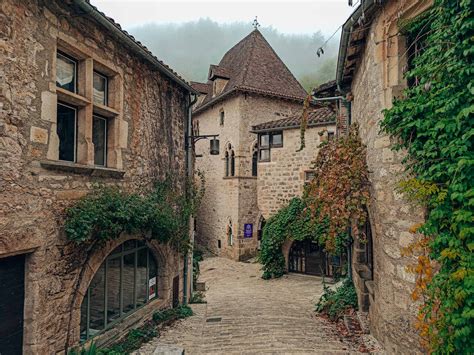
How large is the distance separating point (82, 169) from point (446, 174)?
4529 mm

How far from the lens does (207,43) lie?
311 feet

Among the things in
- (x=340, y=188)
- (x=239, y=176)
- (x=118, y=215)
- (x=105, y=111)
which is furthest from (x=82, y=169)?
(x=239, y=176)

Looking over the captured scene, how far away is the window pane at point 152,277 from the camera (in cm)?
708

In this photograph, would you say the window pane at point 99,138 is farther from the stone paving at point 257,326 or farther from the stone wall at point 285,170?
the stone wall at point 285,170

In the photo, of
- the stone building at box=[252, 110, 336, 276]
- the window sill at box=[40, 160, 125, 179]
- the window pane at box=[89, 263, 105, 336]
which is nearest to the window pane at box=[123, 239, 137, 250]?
the window pane at box=[89, 263, 105, 336]

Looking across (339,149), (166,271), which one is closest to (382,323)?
(339,149)

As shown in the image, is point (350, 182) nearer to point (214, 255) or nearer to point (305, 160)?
point (305, 160)

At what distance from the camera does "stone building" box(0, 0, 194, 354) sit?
366 centimetres

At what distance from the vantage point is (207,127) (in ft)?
62.9

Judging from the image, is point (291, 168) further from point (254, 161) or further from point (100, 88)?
point (100, 88)

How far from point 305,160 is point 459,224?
10.8 metres

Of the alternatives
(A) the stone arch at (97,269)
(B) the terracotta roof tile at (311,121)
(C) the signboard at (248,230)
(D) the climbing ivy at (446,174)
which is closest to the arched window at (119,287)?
(A) the stone arch at (97,269)

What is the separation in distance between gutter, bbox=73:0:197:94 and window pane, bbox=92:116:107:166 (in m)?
1.42

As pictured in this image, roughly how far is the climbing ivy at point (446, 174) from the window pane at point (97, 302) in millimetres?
4645
